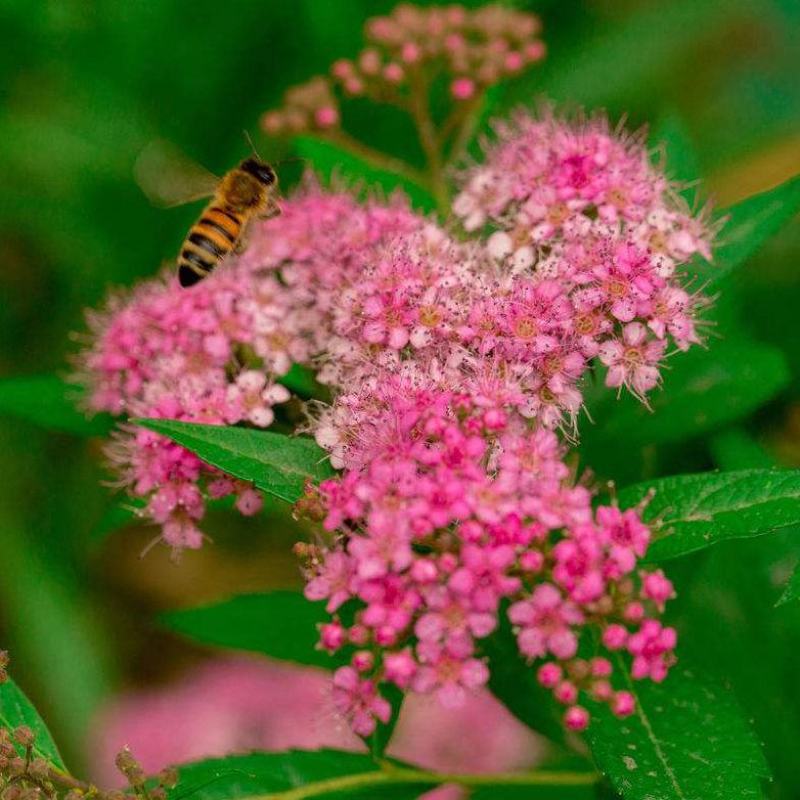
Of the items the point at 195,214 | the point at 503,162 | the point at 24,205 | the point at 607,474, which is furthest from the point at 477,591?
the point at 24,205

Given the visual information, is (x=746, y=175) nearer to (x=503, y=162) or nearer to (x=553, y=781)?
(x=503, y=162)

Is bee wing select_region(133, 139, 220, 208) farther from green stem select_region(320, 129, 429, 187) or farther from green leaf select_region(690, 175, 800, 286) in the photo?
green leaf select_region(690, 175, 800, 286)

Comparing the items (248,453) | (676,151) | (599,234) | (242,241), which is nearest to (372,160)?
(242,241)

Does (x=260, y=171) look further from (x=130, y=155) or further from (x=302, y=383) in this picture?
(x=130, y=155)

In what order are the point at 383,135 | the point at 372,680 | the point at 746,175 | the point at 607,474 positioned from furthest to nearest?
the point at 383,135 → the point at 746,175 → the point at 607,474 → the point at 372,680

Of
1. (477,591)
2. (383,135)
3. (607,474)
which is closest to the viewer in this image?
(477,591)

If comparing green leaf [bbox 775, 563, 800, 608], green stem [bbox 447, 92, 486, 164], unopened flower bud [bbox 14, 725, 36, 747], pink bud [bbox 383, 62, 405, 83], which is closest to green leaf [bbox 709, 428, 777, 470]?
green leaf [bbox 775, 563, 800, 608]
